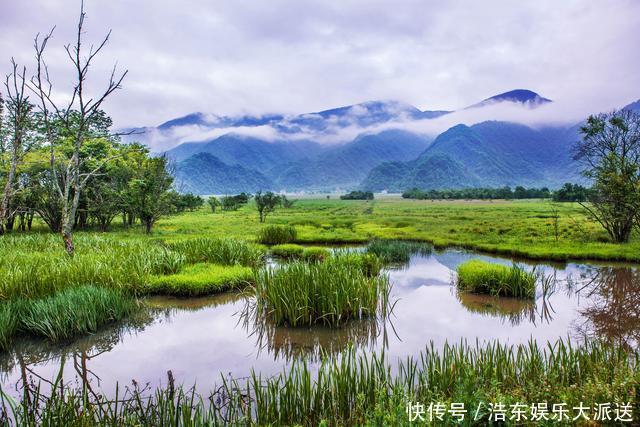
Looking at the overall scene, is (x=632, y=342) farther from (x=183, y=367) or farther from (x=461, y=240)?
(x=461, y=240)

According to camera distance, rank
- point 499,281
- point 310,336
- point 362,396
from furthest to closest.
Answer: point 499,281 < point 310,336 < point 362,396

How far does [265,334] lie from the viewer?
8680 millimetres

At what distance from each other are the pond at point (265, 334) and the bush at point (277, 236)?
1314 centimetres

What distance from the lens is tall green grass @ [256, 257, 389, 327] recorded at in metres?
8.97

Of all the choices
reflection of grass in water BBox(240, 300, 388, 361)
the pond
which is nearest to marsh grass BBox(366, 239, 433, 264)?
the pond

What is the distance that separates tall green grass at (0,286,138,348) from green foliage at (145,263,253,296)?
2.78 m

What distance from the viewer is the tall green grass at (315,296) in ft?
29.4

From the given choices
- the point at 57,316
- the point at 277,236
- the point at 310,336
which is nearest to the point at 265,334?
the point at 310,336

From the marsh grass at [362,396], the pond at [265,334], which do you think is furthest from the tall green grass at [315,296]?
the marsh grass at [362,396]

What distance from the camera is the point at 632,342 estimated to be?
7.88m

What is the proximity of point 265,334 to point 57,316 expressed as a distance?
4.57m

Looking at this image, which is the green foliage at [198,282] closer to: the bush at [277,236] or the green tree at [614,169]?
the bush at [277,236]

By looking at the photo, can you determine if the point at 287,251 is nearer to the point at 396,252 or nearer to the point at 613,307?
the point at 396,252

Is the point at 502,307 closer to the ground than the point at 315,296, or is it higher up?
closer to the ground
